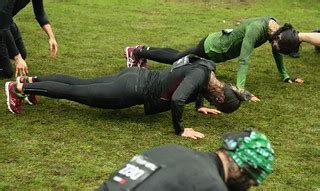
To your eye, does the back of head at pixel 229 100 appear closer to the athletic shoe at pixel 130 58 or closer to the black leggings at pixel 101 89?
the black leggings at pixel 101 89

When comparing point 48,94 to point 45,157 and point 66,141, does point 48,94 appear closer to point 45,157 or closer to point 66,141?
point 66,141

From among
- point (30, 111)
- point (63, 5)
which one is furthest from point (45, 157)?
point (63, 5)

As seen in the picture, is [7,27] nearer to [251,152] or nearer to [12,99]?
[12,99]

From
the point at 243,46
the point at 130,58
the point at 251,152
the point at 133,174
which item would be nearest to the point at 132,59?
the point at 130,58

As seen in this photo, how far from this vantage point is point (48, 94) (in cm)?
516

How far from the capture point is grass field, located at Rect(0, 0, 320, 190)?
4066mm

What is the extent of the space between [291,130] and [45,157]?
96.1 inches

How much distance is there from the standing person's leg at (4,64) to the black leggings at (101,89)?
53.7 inches

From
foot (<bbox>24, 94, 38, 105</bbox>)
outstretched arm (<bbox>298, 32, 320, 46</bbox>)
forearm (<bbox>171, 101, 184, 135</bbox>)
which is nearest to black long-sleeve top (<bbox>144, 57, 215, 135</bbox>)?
forearm (<bbox>171, 101, 184, 135</bbox>)

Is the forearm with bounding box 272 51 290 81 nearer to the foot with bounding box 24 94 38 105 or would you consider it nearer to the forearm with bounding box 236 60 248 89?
the forearm with bounding box 236 60 248 89

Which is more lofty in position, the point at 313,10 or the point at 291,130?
the point at 291,130

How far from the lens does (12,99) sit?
5.27m

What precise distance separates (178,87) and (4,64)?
2.75 m

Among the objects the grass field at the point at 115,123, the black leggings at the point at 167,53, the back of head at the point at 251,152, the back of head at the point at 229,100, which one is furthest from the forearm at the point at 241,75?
the back of head at the point at 251,152
